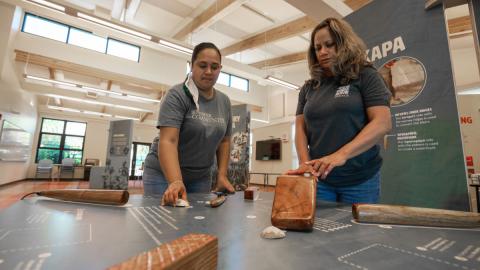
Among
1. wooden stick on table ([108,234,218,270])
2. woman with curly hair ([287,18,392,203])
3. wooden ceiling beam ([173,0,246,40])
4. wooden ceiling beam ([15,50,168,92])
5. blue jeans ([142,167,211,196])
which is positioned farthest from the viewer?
wooden ceiling beam ([15,50,168,92])

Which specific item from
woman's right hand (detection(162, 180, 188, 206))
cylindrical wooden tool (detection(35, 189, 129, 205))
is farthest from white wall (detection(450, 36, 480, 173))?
cylindrical wooden tool (detection(35, 189, 129, 205))

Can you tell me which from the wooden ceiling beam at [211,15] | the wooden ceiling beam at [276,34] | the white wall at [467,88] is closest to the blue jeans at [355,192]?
the white wall at [467,88]

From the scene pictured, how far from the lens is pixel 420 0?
5.58ft

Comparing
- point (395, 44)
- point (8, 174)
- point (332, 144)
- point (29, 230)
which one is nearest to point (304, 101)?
point (332, 144)

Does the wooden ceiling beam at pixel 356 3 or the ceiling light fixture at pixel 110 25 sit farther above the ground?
the wooden ceiling beam at pixel 356 3

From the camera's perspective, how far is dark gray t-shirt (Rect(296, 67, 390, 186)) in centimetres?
94

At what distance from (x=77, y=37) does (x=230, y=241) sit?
21.6ft

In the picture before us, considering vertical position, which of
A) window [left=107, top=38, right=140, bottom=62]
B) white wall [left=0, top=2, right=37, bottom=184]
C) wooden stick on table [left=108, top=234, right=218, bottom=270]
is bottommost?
wooden stick on table [left=108, top=234, right=218, bottom=270]

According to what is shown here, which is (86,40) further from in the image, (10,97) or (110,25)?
(110,25)

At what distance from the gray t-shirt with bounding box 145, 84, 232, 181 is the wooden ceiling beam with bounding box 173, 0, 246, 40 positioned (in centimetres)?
365

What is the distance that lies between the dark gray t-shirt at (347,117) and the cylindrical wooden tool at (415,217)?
34cm

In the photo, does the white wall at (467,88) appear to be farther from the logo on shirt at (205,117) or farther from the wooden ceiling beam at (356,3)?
the logo on shirt at (205,117)

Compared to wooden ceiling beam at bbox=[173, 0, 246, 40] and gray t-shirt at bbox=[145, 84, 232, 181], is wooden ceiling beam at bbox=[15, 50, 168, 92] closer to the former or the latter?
wooden ceiling beam at bbox=[173, 0, 246, 40]

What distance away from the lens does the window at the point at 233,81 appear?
7.62 meters
